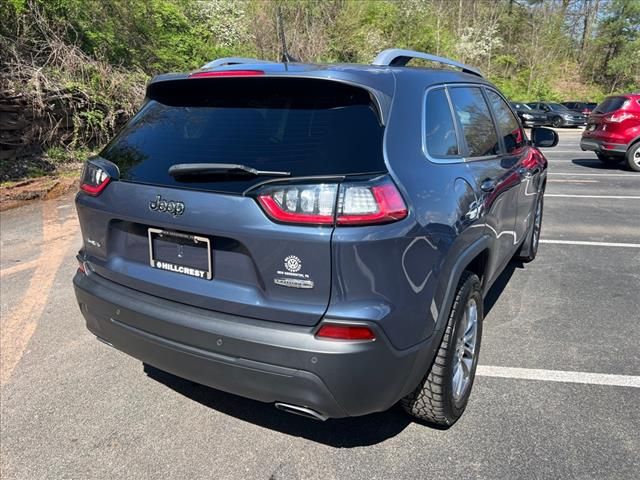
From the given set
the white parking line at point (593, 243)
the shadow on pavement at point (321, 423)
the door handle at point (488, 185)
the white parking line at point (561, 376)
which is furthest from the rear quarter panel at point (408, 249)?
the white parking line at point (593, 243)

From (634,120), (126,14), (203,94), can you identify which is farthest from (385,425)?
(126,14)

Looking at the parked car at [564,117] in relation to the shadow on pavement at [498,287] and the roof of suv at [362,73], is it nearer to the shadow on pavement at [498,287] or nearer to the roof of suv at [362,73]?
the shadow on pavement at [498,287]

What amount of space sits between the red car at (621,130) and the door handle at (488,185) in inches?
414

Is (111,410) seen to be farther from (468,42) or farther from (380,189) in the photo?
(468,42)

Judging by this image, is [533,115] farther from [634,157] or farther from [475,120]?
[475,120]

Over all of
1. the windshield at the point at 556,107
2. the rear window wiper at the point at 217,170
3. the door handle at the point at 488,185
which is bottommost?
the windshield at the point at 556,107

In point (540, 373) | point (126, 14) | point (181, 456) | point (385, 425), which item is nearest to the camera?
point (181, 456)

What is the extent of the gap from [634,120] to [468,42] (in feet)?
99.6

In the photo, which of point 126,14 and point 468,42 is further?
point 468,42

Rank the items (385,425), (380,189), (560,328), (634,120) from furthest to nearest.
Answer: (634,120) < (560,328) < (385,425) < (380,189)

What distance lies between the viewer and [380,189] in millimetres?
1962

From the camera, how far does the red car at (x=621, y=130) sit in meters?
11.5

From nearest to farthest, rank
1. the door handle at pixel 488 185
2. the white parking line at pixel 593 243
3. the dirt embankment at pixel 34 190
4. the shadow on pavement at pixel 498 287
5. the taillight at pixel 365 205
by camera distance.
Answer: the taillight at pixel 365 205
the door handle at pixel 488 185
the shadow on pavement at pixel 498 287
the white parking line at pixel 593 243
the dirt embankment at pixel 34 190

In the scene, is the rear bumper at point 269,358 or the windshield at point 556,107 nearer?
the rear bumper at point 269,358
